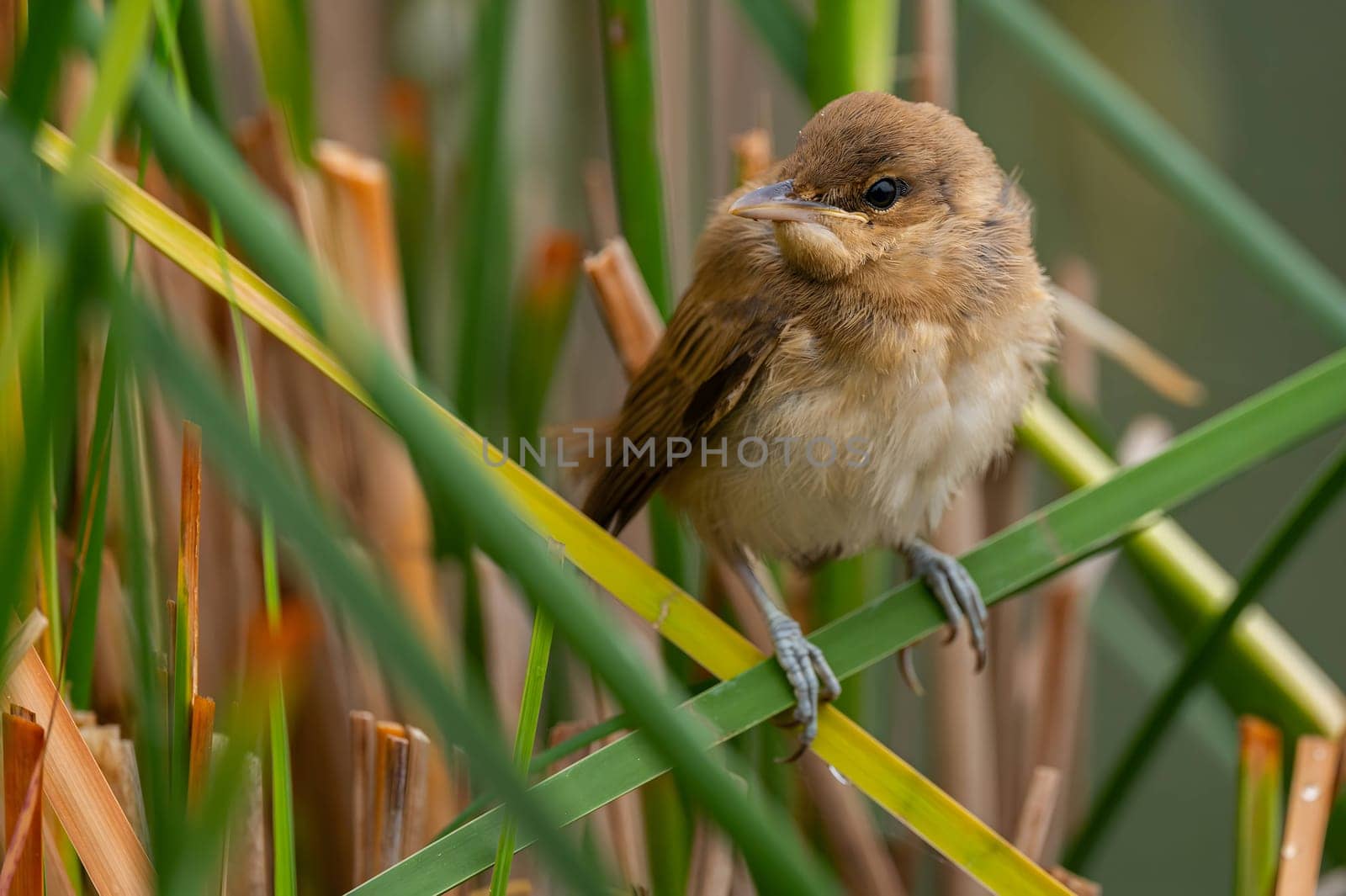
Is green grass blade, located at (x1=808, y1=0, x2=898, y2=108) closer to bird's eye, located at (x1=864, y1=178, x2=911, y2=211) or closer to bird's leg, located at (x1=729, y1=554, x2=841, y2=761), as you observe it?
bird's eye, located at (x1=864, y1=178, x2=911, y2=211)

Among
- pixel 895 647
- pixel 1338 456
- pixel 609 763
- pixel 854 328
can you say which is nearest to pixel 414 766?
pixel 609 763

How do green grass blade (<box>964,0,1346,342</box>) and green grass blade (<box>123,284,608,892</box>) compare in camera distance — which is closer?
green grass blade (<box>123,284,608,892</box>)

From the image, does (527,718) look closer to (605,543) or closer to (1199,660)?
(605,543)

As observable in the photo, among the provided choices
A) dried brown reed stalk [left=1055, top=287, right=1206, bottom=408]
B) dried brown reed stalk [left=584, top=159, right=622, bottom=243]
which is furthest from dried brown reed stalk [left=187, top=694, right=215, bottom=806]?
dried brown reed stalk [left=1055, top=287, right=1206, bottom=408]

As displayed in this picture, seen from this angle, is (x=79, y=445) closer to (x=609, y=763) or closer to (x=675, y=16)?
(x=609, y=763)

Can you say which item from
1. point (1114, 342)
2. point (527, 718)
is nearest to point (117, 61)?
point (527, 718)

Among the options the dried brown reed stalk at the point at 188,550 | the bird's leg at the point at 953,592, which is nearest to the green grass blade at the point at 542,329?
Answer: the bird's leg at the point at 953,592

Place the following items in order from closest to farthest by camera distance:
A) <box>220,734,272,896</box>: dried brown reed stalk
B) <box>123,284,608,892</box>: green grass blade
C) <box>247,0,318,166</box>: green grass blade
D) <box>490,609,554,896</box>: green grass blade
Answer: <box>123,284,608,892</box>: green grass blade
<box>490,609,554,896</box>: green grass blade
<box>220,734,272,896</box>: dried brown reed stalk
<box>247,0,318,166</box>: green grass blade
